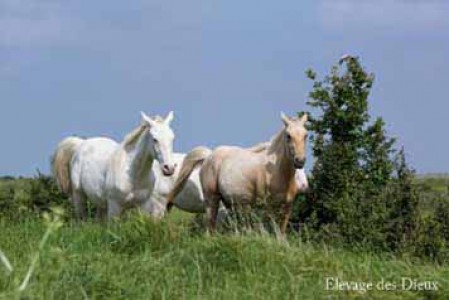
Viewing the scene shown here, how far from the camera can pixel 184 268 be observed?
7.86 meters

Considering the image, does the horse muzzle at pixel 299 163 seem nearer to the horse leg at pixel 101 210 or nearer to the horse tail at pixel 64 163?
the horse leg at pixel 101 210

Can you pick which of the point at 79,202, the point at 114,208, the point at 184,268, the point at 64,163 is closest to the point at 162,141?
the point at 114,208

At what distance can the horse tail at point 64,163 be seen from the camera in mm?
16500

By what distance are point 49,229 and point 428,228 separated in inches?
384

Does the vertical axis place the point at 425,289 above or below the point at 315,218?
below

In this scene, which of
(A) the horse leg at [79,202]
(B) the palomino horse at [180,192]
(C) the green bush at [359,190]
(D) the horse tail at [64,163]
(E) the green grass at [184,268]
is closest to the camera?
(E) the green grass at [184,268]

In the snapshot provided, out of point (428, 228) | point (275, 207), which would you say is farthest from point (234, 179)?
point (428, 228)

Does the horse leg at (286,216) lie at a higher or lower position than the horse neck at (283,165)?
lower

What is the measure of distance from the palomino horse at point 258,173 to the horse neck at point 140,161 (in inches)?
31.6

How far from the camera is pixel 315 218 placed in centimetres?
1335

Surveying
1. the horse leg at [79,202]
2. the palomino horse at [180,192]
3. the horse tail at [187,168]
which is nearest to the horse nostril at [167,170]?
the palomino horse at [180,192]

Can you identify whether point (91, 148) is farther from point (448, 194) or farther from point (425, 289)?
point (425, 289)

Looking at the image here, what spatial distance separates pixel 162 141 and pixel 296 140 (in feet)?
6.16

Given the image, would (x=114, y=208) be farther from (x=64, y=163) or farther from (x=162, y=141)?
(x=64, y=163)
